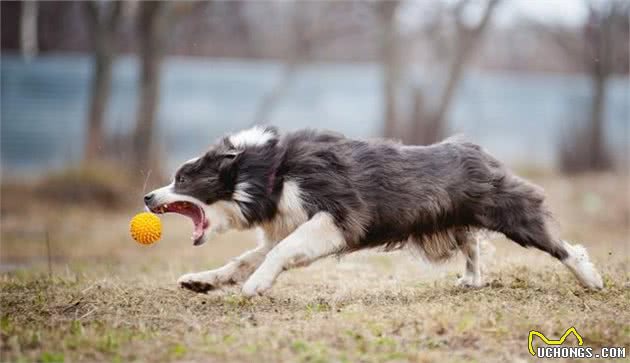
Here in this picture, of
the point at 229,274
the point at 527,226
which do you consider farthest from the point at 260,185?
the point at 527,226

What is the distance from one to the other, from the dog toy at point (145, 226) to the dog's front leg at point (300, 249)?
98 cm

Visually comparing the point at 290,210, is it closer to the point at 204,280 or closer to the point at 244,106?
the point at 204,280

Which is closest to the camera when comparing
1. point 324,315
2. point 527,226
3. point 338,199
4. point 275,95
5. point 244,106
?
point 324,315

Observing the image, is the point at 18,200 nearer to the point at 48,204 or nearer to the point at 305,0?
the point at 48,204

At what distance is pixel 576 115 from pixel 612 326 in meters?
15.2

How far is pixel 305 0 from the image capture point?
2441 cm

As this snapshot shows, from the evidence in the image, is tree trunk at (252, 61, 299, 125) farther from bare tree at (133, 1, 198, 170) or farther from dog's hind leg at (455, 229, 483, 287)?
dog's hind leg at (455, 229, 483, 287)

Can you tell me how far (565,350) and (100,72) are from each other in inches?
613

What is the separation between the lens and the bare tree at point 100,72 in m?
18.9

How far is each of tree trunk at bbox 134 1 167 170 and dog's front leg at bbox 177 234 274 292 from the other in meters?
11.8

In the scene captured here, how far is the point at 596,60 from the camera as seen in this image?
761 inches

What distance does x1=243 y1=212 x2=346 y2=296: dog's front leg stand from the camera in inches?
247

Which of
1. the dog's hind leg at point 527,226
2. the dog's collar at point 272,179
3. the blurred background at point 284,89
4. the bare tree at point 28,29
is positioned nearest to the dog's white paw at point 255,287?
the dog's collar at point 272,179

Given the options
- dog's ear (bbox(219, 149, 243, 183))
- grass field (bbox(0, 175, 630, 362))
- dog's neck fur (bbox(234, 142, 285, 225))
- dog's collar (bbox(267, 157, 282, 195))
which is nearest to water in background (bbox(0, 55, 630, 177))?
grass field (bbox(0, 175, 630, 362))
